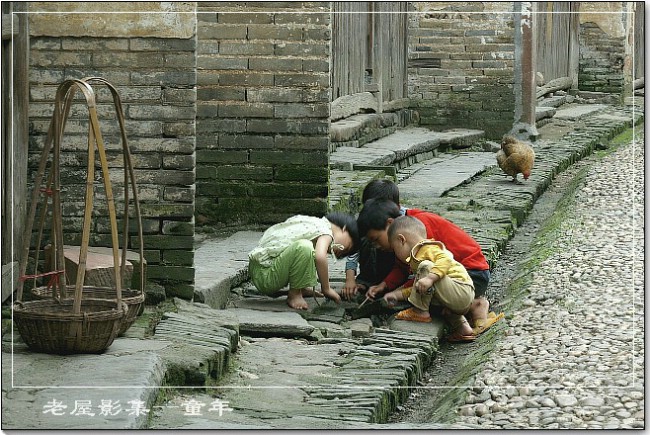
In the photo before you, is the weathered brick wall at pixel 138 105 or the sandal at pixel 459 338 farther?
the sandal at pixel 459 338

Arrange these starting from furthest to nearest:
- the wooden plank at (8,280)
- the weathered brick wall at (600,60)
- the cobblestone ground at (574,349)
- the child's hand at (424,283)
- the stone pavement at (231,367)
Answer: the weathered brick wall at (600,60), the child's hand at (424,283), the wooden plank at (8,280), the cobblestone ground at (574,349), the stone pavement at (231,367)

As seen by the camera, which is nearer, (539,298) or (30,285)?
(30,285)

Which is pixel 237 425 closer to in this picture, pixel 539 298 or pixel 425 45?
pixel 539 298

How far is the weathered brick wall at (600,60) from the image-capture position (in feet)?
64.7

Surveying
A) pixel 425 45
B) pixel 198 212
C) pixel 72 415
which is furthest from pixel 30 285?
pixel 425 45

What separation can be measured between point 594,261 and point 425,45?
301 inches

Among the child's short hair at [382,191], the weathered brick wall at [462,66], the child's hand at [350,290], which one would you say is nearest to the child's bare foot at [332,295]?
the child's hand at [350,290]

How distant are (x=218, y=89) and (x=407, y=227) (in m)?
2.26

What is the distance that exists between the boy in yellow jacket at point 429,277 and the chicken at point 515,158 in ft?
15.2

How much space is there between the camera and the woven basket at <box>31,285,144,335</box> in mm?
4680

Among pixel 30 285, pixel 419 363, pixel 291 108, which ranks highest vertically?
pixel 291 108

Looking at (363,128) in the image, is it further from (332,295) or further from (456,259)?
(332,295)

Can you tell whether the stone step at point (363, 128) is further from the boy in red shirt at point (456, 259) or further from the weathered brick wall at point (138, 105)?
the weathered brick wall at point (138, 105)

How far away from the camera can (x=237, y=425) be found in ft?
12.5
